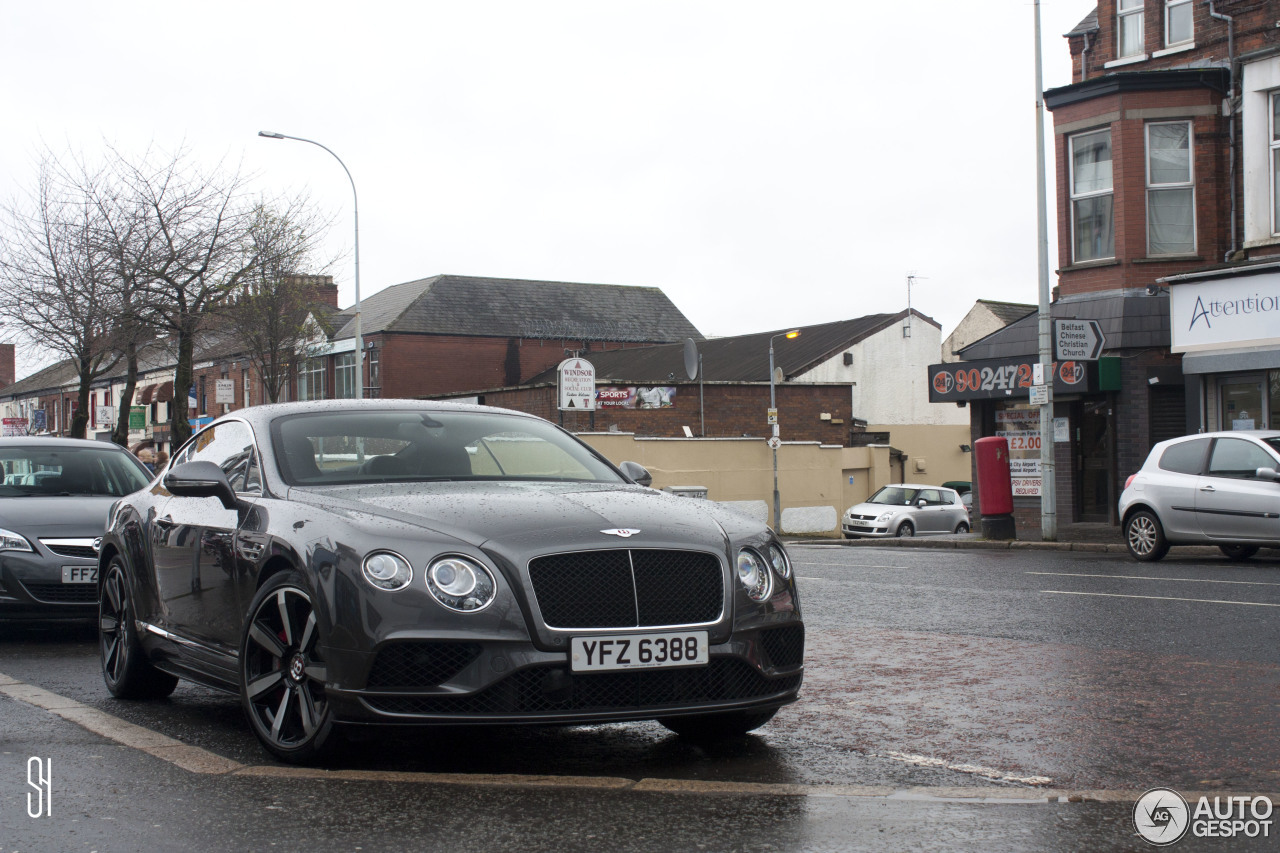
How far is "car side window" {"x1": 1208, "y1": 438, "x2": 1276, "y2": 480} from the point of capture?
15.4m

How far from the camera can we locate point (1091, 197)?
79.8ft

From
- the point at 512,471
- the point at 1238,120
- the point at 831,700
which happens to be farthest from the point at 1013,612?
the point at 1238,120

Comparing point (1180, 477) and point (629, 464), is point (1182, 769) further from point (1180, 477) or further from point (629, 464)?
point (1180, 477)

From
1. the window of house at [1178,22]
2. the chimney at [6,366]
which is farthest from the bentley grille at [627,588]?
the chimney at [6,366]

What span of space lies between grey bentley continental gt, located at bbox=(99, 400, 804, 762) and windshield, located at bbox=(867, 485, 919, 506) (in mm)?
25454

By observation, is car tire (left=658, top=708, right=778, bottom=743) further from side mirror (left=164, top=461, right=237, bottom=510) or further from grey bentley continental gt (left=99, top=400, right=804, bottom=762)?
side mirror (left=164, top=461, right=237, bottom=510)

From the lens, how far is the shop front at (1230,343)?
2122 cm

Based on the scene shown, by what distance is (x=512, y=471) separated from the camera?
19.8 ft

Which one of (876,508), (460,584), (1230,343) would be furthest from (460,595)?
(876,508)

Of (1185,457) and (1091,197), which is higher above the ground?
(1091,197)

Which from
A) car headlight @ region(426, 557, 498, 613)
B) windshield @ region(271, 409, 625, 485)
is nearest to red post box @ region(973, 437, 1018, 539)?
windshield @ region(271, 409, 625, 485)

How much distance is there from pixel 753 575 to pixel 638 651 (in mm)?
657

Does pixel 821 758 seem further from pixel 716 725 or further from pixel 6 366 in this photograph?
pixel 6 366

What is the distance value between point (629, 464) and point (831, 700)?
5.22ft
